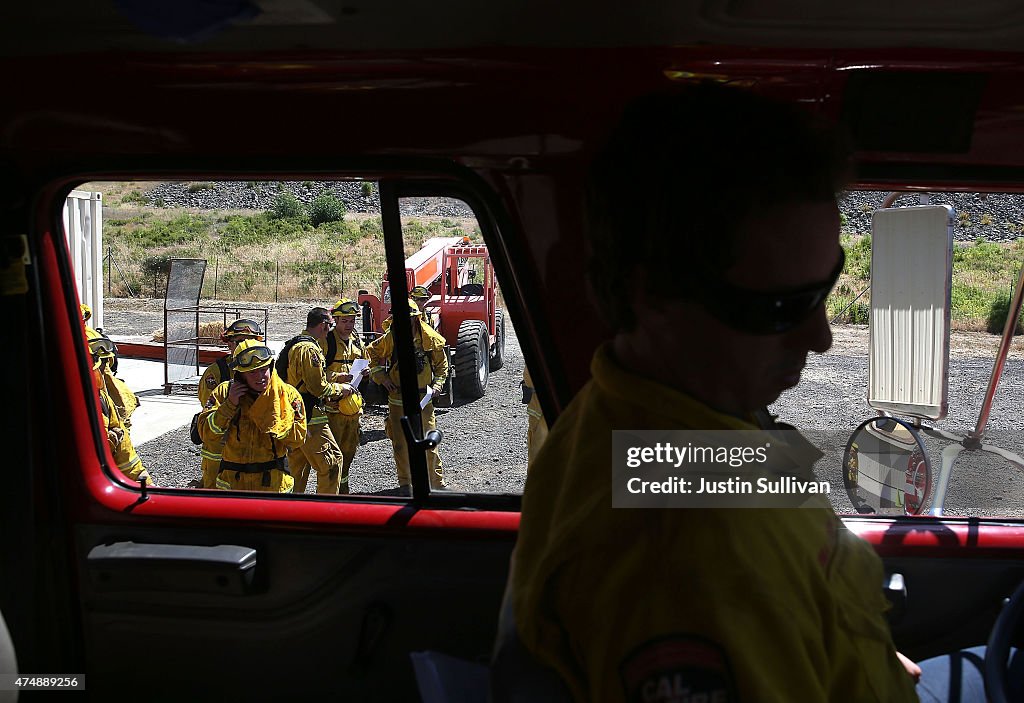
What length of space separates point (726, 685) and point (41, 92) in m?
2.04

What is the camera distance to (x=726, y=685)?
2.25 feet

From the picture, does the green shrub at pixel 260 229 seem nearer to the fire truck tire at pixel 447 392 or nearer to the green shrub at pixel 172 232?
the green shrub at pixel 172 232

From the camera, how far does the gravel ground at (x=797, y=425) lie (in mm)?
6777

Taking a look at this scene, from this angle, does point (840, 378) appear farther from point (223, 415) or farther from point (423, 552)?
point (423, 552)

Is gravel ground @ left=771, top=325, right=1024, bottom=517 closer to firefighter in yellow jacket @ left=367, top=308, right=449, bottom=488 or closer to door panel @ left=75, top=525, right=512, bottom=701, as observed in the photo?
door panel @ left=75, top=525, right=512, bottom=701

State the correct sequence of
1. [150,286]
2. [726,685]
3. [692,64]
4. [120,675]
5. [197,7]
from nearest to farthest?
1. [726,685]
2. [197,7]
3. [692,64]
4. [120,675]
5. [150,286]

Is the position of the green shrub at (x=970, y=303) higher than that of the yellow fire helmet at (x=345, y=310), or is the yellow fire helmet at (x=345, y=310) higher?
the yellow fire helmet at (x=345, y=310)

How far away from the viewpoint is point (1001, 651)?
4.81 ft

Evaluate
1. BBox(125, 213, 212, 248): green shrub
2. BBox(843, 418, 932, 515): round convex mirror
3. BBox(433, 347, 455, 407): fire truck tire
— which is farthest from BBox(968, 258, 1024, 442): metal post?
BBox(125, 213, 212, 248): green shrub

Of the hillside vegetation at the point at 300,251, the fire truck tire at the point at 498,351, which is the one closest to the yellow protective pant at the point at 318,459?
the hillside vegetation at the point at 300,251

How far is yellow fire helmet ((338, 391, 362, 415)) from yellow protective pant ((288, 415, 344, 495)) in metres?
0.43

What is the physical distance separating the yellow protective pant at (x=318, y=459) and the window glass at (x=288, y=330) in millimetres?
14

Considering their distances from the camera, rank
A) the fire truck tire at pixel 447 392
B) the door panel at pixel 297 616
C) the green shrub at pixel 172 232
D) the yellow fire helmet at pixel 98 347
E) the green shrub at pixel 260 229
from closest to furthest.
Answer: the door panel at pixel 297 616 → the green shrub at pixel 260 229 → the yellow fire helmet at pixel 98 347 → the fire truck tire at pixel 447 392 → the green shrub at pixel 172 232

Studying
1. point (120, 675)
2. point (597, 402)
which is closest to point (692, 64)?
point (597, 402)
